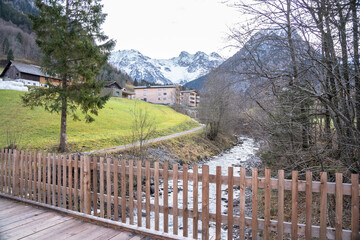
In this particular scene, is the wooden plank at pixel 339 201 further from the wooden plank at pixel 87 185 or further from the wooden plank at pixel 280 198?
the wooden plank at pixel 87 185

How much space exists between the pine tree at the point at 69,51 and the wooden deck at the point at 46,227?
9455mm

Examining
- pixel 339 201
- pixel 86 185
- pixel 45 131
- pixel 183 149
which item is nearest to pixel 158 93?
pixel 183 149

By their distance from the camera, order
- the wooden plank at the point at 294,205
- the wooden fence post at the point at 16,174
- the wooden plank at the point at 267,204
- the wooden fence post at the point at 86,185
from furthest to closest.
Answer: the wooden fence post at the point at 16,174
the wooden fence post at the point at 86,185
the wooden plank at the point at 267,204
the wooden plank at the point at 294,205

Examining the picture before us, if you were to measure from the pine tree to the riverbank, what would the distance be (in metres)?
4.10

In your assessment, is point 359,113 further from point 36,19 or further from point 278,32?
point 36,19

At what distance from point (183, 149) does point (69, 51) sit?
12.4 meters

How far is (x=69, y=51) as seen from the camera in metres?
13.2

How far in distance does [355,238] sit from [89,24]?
15433mm

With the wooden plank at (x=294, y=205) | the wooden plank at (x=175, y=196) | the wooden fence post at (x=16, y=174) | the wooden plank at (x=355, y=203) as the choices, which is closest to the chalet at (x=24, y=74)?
the wooden fence post at (x=16, y=174)

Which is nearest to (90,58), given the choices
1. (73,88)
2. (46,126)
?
(73,88)

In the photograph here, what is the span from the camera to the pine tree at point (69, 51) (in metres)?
13.1

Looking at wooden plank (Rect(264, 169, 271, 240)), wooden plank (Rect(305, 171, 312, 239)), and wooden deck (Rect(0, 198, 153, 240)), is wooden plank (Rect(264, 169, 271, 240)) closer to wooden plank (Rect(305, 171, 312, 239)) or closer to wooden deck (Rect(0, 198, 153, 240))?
wooden plank (Rect(305, 171, 312, 239))

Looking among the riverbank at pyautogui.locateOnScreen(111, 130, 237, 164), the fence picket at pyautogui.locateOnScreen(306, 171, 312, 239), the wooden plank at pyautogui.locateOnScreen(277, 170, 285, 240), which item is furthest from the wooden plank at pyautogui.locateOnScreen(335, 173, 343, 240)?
the riverbank at pyautogui.locateOnScreen(111, 130, 237, 164)

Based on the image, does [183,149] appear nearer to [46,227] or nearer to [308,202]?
[46,227]
